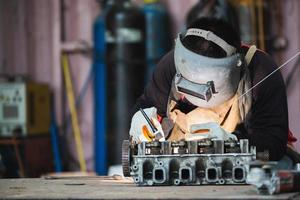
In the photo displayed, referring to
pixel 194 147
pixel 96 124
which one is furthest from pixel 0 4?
pixel 194 147

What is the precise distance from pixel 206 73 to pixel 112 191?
0.75m

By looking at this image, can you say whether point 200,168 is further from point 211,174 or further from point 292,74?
point 292,74

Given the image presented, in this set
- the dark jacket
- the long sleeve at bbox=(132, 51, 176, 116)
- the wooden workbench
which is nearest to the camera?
the wooden workbench

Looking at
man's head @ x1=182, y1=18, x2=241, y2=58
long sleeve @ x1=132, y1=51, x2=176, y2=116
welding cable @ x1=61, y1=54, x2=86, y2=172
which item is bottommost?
welding cable @ x1=61, y1=54, x2=86, y2=172

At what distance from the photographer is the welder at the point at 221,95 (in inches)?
125

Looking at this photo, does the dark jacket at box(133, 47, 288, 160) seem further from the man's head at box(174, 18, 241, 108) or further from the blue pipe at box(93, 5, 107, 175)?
the blue pipe at box(93, 5, 107, 175)

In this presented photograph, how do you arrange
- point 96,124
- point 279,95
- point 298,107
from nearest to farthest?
1. point 279,95
2. point 298,107
3. point 96,124

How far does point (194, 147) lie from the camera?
9.39 ft

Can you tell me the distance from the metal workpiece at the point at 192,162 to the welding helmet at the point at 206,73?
0.37m

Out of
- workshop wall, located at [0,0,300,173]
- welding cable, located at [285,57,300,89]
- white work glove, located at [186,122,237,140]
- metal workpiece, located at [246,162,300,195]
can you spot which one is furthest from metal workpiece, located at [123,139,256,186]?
workshop wall, located at [0,0,300,173]

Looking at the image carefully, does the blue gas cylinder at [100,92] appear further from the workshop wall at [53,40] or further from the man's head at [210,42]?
the man's head at [210,42]

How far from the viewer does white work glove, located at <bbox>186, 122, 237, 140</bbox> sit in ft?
9.74

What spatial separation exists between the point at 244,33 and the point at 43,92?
6.10 ft

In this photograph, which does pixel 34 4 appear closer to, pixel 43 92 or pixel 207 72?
pixel 43 92
